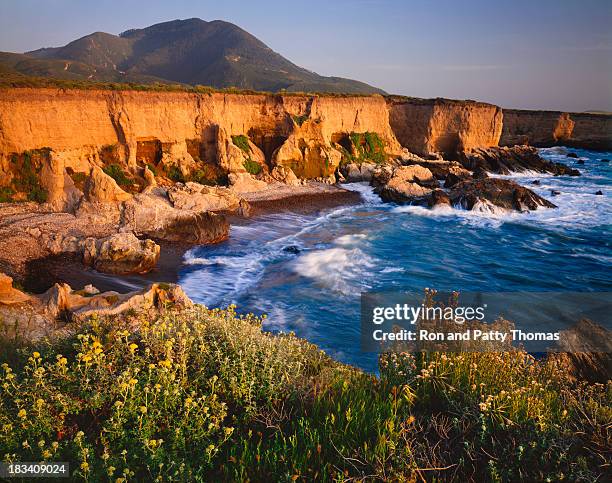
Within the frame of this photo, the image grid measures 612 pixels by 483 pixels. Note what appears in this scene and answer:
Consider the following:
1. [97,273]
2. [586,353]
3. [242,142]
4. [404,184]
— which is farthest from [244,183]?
[586,353]

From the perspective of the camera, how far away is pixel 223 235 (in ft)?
67.3

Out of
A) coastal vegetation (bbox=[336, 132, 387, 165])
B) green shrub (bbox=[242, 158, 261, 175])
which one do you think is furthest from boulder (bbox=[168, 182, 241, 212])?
coastal vegetation (bbox=[336, 132, 387, 165])

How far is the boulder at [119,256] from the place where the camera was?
15344mm

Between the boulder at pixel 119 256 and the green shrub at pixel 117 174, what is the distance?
944 cm

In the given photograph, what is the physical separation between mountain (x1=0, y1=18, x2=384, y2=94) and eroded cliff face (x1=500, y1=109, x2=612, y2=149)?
51.8 m

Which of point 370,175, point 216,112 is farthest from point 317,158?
point 216,112

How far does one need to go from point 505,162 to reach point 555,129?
34333 mm

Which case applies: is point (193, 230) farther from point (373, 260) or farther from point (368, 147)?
point (368, 147)

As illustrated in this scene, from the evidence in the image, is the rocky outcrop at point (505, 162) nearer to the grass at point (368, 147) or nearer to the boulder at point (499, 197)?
the grass at point (368, 147)

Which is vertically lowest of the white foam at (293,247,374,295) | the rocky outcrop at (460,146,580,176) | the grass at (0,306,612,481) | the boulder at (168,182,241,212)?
the white foam at (293,247,374,295)

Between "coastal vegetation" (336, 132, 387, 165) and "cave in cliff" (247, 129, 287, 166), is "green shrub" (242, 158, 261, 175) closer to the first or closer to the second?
"cave in cliff" (247, 129, 287, 166)

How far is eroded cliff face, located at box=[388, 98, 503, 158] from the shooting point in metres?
42.2

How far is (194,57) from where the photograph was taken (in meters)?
143

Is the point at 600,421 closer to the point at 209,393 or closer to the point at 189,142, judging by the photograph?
the point at 209,393
